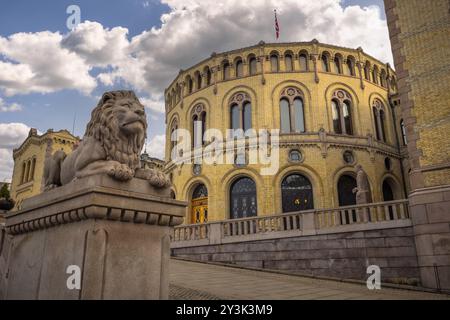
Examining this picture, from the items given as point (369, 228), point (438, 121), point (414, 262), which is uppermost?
point (438, 121)

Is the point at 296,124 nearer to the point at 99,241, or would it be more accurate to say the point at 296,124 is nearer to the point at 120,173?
the point at 120,173

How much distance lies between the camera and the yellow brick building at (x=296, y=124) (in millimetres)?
23969

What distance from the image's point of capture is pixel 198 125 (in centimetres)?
2847

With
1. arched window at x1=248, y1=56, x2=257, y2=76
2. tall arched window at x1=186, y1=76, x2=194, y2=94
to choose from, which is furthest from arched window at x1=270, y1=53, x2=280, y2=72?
tall arched window at x1=186, y1=76, x2=194, y2=94

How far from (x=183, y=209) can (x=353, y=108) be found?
25448mm

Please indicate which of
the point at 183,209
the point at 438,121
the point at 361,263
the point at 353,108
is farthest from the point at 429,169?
the point at 353,108

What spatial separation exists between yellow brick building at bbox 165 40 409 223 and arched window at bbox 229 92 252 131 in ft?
0.26

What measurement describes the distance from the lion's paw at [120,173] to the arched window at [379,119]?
2716cm

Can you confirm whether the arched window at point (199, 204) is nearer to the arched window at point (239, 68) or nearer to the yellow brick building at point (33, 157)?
the arched window at point (239, 68)

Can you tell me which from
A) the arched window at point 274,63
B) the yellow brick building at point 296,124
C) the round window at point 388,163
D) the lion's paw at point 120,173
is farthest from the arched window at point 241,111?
the lion's paw at point 120,173
